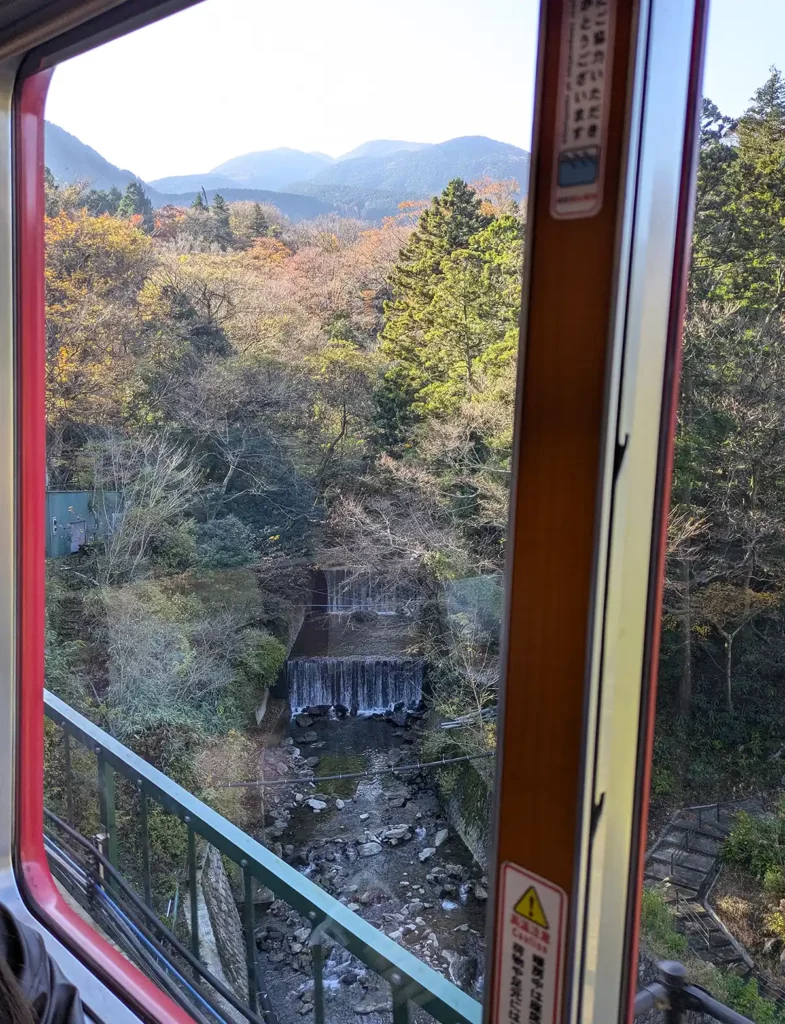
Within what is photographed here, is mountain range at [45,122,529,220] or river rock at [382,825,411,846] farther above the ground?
mountain range at [45,122,529,220]

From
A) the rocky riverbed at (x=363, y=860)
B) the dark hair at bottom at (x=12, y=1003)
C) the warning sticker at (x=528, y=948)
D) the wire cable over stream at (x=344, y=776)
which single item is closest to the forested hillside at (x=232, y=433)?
the wire cable over stream at (x=344, y=776)

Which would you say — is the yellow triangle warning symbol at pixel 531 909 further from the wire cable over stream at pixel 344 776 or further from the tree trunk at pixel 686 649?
the wire cable over stream at pixel 344 776

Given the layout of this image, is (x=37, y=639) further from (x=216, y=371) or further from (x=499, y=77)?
(x=499, y=77)

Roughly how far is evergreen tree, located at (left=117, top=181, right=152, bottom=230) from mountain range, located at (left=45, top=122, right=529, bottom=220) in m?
0.02

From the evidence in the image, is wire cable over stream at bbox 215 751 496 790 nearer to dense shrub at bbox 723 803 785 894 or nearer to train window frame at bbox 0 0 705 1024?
dense shrub at bbox 723 803 785 894

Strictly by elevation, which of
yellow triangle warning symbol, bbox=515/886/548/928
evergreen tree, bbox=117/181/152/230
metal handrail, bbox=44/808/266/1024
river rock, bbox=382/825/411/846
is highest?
evergreen tree, bbox=117/181/152/230

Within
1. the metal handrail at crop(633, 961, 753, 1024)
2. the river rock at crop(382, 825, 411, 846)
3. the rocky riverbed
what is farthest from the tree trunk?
the river rock at crop(382, 825, 411, 846)

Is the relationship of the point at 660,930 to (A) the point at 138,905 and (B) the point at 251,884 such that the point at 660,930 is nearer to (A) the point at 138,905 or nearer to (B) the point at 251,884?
(B) the point at 251,884

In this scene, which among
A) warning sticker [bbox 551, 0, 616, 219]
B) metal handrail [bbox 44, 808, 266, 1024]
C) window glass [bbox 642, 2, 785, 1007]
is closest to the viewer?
warning sticker [bbox 551, 0, 616, 219]

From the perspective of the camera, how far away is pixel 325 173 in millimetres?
1963

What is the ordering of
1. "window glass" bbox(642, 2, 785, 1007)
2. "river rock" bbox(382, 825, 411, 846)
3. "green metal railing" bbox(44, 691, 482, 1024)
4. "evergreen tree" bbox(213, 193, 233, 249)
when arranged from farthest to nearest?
1. "evergreen tree" bbox(213, 193, 233, 249)
2. "river rock" bbox(382, 825, 411, 846)
3. "green metal railing" bbox(44, 691, 482, 1024)
4. "window glass" bbox(642, 2, 785, 1007)

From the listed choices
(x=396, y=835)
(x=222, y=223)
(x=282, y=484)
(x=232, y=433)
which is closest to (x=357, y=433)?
(x=282, y=484)

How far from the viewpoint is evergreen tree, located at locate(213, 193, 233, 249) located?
2330 mm

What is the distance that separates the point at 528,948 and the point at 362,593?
127cm
